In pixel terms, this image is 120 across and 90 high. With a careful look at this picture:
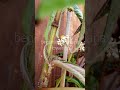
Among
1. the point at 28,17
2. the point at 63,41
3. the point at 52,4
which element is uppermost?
the point at 52,4

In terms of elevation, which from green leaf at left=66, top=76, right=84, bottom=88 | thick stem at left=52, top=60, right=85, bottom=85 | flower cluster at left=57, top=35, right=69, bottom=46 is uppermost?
flower cluster at left=57, top=35, right=69, bottom=46

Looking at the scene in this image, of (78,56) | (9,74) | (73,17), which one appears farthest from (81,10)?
(9,74)

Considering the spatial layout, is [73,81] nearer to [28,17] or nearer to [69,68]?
[69,68]

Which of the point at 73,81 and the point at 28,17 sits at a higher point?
the point at 28,17

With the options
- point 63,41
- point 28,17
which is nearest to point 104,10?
point 63,41

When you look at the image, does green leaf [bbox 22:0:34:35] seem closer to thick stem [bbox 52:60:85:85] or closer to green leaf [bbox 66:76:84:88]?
thick stem [bbox 52:60:85:85]

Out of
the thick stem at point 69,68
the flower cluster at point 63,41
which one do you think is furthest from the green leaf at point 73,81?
the flower cluster at point 63,41

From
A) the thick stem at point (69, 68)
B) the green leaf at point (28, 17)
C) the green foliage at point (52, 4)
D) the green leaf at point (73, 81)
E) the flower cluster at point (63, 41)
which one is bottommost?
the green leaf at point (73, 81)

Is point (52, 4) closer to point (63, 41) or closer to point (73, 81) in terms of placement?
point (63, 41)

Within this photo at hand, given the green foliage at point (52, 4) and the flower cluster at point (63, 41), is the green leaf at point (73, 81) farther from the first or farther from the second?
the green foliage at point (52, 4)

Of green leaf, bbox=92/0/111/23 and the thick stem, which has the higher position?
green leaf, bbox=92/0/111/23

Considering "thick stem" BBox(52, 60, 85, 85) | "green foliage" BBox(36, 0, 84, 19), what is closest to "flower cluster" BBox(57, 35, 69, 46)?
"thick stem" BBox(52, 60, 85, 85)
